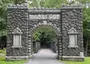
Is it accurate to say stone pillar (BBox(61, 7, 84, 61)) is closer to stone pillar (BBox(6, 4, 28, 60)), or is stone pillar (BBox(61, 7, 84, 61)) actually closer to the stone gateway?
the stone gateway

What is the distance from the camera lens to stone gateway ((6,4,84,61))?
18.2m

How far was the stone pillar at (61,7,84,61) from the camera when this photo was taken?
1814 centimetres

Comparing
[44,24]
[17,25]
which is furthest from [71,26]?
[17,25]

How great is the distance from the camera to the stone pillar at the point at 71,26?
59.5 ft

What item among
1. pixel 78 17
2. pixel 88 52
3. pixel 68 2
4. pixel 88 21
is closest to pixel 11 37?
pixel 78 17

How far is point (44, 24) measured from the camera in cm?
1853

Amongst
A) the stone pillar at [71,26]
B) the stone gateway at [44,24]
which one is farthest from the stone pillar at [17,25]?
the stone pillar at [71,26]

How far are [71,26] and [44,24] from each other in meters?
2.35

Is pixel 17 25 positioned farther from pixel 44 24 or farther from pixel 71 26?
pixel 71 26

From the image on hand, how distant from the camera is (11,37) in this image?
60.4 ft

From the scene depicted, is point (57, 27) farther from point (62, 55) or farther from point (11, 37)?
point (11, 37)

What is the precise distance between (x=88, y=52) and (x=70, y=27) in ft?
53.6

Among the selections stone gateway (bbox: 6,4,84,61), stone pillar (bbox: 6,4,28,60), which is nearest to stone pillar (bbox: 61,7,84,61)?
stone gateway (bbox: 6,4,84,61)

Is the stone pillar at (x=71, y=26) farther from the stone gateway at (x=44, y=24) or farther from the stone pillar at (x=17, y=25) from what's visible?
the stone pillar at (x=17, y=25)
